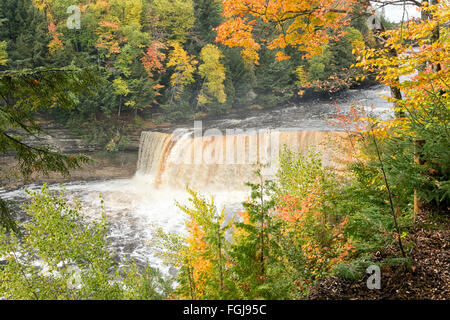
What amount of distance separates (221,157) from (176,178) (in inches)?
103

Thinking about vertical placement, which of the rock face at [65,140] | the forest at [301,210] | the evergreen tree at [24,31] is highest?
the evergreen tree at [24,31]

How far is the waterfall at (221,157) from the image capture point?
534 inches

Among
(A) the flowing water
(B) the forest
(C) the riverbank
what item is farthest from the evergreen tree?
(B) the forest

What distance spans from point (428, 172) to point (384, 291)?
1.47 metres

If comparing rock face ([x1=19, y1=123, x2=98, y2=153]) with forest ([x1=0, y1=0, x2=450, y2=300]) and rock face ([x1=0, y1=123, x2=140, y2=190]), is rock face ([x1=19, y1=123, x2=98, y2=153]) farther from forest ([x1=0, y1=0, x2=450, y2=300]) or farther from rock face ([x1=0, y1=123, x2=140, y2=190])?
forest ([x1=0, y1=0, x2=450, y2=300])

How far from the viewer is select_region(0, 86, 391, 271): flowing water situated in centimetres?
1170

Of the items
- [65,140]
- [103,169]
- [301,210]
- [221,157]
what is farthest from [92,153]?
[301,210]

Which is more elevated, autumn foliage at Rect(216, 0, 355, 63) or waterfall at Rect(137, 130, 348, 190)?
autumn foliage at Rect(216, 0, 355, 63)

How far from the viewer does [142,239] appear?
35.4ft

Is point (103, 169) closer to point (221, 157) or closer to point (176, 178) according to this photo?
point (176, 178)

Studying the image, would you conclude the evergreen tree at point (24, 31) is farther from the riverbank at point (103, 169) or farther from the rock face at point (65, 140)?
the riverbank at point (103, 169)

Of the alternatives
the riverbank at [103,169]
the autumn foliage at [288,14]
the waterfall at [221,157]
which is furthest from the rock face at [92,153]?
the autumn foliage at [288,14]
